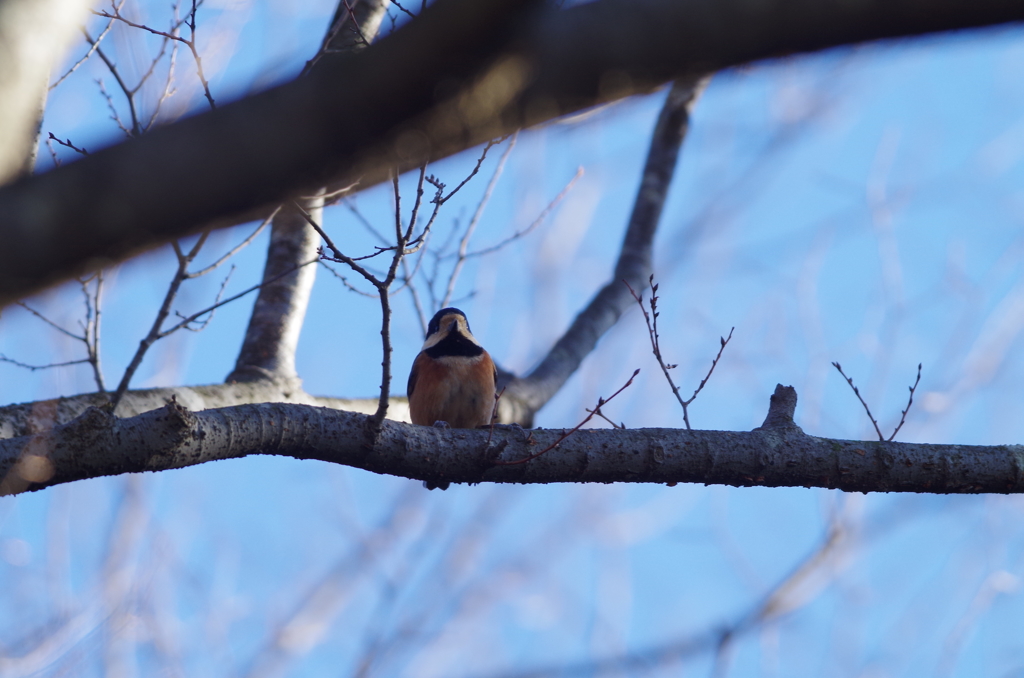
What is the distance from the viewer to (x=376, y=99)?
4.17ft

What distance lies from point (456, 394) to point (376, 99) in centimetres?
489

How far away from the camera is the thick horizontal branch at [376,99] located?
1229 mm

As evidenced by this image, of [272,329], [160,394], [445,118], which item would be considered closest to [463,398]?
[272,329]

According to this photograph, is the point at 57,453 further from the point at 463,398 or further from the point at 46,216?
the point at 463,398

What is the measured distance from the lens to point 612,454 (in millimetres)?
3795

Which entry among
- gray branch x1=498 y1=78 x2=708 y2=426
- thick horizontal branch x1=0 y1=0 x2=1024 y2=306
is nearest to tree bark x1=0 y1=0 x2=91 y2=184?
thick horizontal branch x1=0 y1=0 x2=1024 y2=306

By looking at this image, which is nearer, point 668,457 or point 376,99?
point 376,99

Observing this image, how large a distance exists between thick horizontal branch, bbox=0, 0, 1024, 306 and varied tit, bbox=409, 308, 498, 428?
481cm

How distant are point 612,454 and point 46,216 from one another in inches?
113

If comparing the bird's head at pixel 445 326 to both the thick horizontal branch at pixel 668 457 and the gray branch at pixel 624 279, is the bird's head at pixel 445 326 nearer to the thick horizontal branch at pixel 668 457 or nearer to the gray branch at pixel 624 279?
the gray branch at pixel 624 279

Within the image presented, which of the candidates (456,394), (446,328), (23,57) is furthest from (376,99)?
(446,328)

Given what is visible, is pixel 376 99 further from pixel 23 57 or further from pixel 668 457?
pixel 668 457

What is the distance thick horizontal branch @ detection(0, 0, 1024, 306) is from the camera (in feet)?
4.03

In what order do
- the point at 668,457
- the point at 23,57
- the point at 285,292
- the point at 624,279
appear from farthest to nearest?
the point at 624,279 → the point at 285,292 → the point at 668,457 → the point at 23,57
